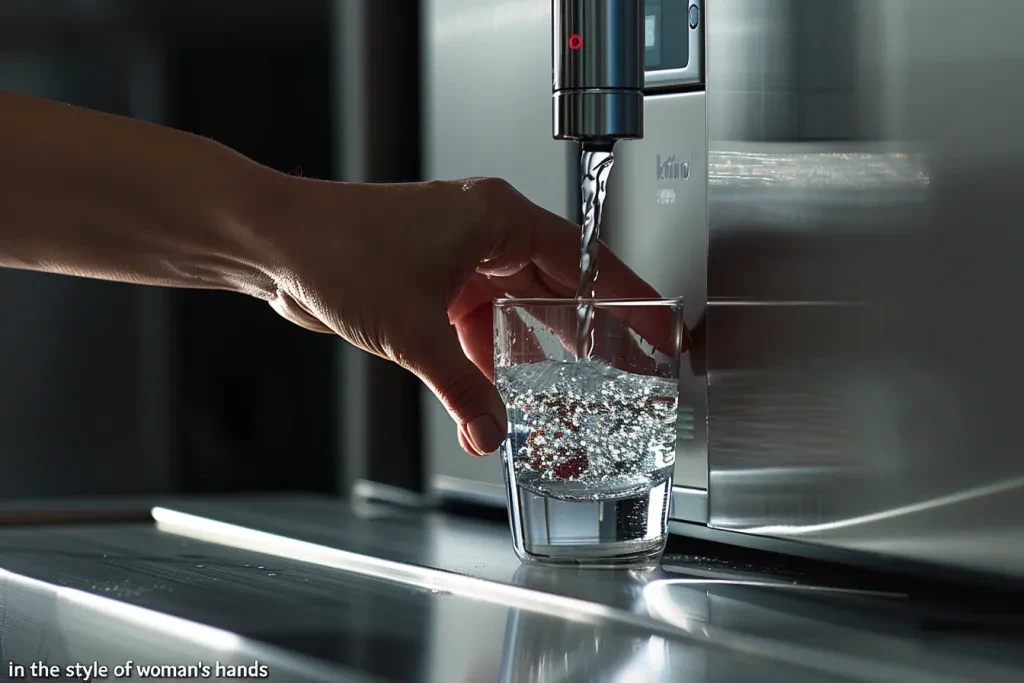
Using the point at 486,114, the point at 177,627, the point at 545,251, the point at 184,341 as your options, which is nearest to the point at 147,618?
the point at 177,627

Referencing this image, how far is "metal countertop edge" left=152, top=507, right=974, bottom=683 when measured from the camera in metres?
0.44

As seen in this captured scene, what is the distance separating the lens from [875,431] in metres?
0.54

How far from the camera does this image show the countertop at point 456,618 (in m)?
0.44

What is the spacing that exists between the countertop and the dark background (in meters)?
0.46

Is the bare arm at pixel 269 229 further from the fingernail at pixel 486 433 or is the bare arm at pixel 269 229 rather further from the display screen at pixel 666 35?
the display screen at pixel 666 35

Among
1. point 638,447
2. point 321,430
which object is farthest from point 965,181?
point 321,430

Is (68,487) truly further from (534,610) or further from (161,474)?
(534,610)

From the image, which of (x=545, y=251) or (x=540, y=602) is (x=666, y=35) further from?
(x=540, y=602)

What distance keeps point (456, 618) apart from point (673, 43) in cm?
31

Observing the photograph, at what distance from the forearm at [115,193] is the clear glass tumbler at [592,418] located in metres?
0.15

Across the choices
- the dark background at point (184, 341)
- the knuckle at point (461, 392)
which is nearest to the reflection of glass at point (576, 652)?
the knuckle at point (461, 392)

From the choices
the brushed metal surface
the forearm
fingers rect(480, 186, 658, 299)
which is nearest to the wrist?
the forearm

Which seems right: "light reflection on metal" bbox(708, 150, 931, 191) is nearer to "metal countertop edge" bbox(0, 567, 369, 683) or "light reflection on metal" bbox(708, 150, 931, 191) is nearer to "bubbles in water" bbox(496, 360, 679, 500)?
"bubbles in water" bbox(496, 360, 679, 500)

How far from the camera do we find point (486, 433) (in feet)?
1.93
